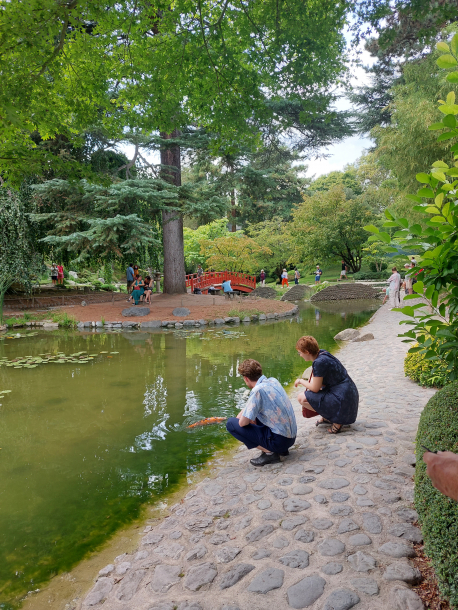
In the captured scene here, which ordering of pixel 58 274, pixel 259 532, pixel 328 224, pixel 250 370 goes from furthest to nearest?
1. pixel 328 224
2. pixel 58 274
3. pixel 250 370
4. pixel 259 532

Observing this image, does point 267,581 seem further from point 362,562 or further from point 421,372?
point 421,372

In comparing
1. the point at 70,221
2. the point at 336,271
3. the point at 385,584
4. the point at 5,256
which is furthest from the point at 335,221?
the point at 385,584

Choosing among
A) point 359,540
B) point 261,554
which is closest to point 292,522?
point 261,554

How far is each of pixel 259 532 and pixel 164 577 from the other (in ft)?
2.21

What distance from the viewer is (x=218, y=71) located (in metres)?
5.06

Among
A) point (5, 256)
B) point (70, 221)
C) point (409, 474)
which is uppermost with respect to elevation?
point (70, 221)

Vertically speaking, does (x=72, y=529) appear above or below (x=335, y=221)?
below

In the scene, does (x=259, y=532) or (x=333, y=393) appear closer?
(x=259, y=532)

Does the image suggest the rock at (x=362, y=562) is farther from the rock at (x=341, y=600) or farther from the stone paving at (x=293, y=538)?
the rock at (x=341, y=600)

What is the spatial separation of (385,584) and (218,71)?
18.1ft

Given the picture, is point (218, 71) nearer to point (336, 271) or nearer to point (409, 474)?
point (409, 474)

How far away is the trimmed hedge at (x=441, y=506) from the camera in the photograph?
1610mm

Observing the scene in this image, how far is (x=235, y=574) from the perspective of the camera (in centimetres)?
229

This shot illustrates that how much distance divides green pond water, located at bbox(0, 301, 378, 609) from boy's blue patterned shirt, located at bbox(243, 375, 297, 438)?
119 centimetres
